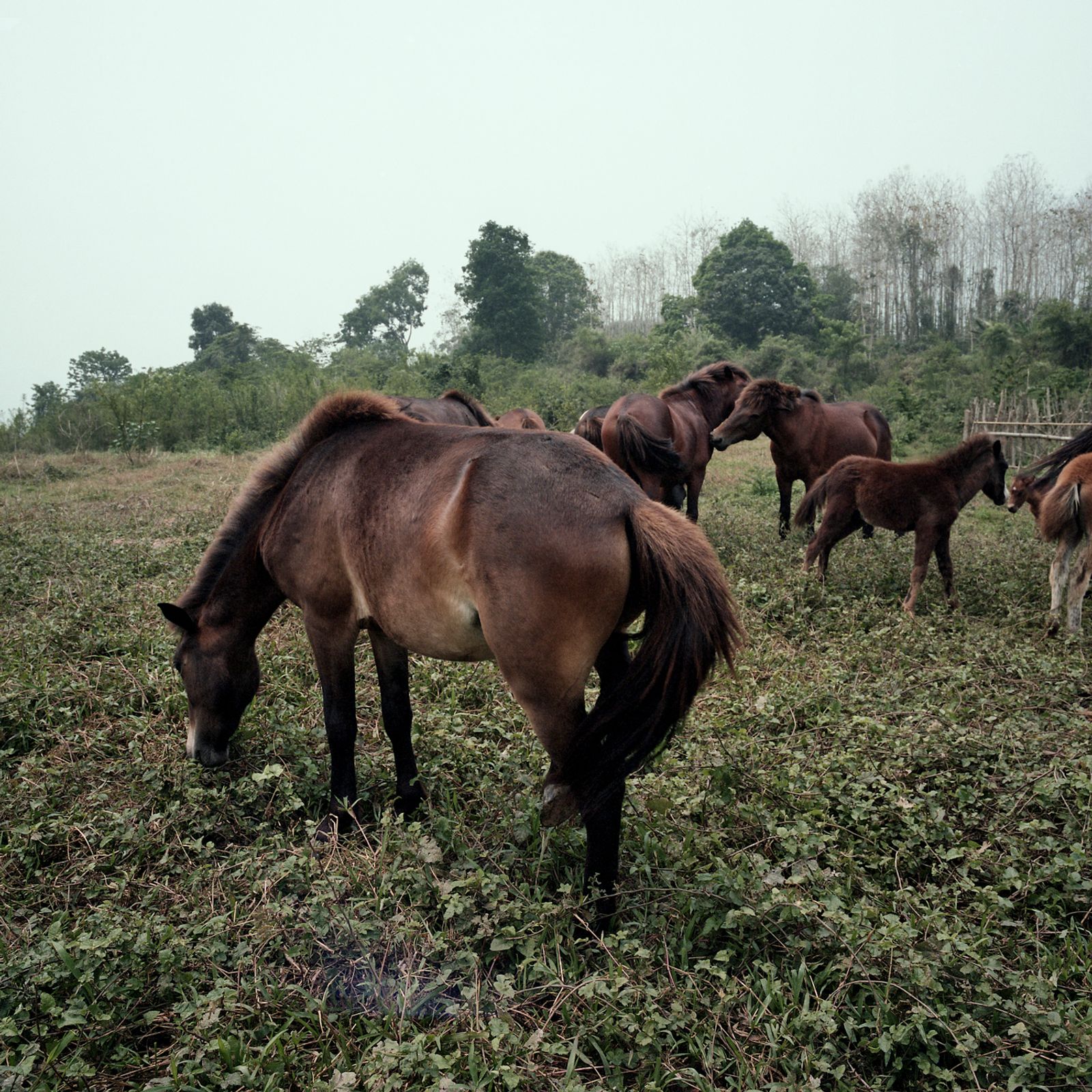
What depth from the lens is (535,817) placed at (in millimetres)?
3156

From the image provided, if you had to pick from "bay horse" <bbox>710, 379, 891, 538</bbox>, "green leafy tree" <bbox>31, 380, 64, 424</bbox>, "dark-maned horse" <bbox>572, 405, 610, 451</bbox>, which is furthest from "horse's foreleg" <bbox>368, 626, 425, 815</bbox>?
"green leafy tree" <bbox>31, 380, 64, 424</bbox>

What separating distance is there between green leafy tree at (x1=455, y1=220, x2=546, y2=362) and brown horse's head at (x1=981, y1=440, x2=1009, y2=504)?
111 ft

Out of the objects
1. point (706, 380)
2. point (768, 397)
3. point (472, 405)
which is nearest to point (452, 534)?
point (768, 397)

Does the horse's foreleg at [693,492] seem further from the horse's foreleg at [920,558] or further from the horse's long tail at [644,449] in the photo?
the horse's foreleg at [920,558]

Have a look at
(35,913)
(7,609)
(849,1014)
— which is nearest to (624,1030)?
(849,1014)

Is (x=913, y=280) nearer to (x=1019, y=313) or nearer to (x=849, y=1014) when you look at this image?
(x=1019, y=313)

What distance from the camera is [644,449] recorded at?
7816 millimetres

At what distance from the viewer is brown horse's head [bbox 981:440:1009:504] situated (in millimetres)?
6883

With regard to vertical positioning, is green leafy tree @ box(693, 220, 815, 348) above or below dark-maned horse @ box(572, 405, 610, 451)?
above

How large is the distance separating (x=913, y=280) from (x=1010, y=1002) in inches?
1752

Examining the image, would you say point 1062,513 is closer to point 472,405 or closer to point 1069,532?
point 1069,532

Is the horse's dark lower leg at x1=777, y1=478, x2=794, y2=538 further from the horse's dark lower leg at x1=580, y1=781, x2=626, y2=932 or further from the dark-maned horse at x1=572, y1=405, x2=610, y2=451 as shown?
the horse's dark lower leg at x1=580, y1=781, x2=626, y2=932

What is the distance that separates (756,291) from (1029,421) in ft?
79.3

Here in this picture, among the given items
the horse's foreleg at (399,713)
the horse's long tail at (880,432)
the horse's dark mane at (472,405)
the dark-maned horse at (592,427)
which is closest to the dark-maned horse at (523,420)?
the horse's dark mane at (472,405)
